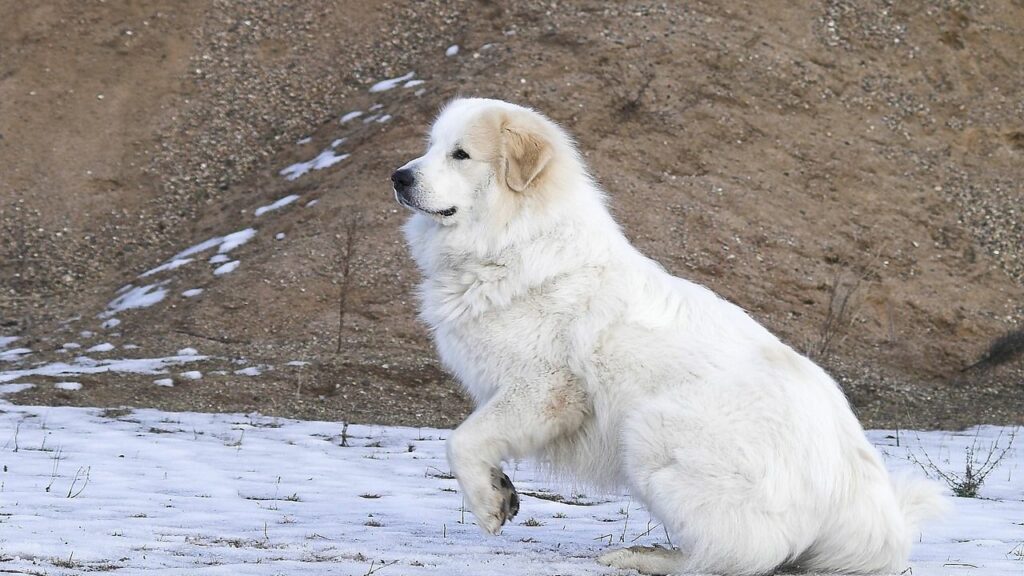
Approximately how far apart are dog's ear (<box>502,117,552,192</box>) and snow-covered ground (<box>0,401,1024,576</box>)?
4.67 feet

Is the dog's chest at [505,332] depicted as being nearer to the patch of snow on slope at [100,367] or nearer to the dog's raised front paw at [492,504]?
the dog's raised front paw at [492,504]

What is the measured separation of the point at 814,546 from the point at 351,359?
897 cm

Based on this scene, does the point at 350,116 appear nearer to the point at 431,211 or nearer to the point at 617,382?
the point at 431,211

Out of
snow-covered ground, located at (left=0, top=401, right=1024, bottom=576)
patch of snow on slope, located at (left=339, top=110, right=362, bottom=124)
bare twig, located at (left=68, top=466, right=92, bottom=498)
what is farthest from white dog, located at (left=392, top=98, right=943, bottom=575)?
patch of snow on slope, located at (left=339, top=110, right=362, bottom=124)

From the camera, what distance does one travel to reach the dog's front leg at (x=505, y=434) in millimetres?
4902

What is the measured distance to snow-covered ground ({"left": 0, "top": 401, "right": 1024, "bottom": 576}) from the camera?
469 centimetres

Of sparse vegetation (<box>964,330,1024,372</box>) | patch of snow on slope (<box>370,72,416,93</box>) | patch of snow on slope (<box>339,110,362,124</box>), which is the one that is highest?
patch of snow on slope (<box>370,72,416,93</box>)

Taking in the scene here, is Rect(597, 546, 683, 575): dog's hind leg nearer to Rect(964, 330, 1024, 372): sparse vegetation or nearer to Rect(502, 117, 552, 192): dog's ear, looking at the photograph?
Rect(502, 117, 552, 192): dog's ear

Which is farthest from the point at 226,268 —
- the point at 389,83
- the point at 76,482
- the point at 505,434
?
the point at 505,434

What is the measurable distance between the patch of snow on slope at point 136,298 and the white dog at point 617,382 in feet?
32.9

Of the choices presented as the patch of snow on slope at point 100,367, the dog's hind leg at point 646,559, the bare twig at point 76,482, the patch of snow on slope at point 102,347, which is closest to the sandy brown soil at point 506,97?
the patch of snow on slope at point 102,347

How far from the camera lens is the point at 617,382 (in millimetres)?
4871

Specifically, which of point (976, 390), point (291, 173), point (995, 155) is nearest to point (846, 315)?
point (976, 390)

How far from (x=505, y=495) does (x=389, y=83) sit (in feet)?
50.3
